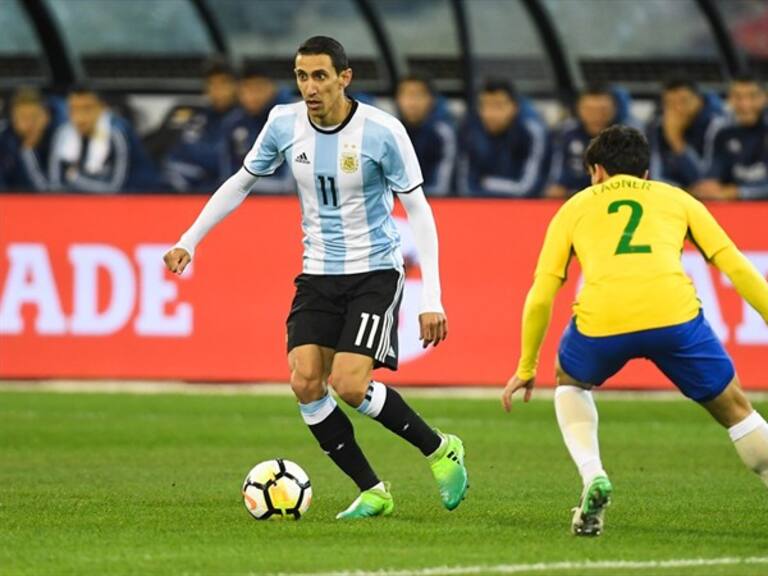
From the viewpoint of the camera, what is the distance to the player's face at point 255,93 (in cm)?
1942

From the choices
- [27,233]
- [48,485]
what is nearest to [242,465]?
[48,485]

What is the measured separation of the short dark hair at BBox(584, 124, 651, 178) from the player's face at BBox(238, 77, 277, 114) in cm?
1074

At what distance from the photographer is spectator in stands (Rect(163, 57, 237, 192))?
64.8 ft

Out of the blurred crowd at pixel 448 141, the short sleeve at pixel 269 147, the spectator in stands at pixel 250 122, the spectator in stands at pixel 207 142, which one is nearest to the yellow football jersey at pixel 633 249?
the short sleeve at pixel 269 147

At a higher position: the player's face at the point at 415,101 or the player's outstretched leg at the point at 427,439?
the player's face at the point at 415,101

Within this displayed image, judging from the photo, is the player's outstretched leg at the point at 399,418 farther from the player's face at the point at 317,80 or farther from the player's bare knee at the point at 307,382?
the player's face at the point at 317,80

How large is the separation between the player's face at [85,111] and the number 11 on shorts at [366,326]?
33.7 ft

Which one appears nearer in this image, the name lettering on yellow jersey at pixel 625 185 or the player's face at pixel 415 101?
the name lettering on yellow jersey at pixel 625 185

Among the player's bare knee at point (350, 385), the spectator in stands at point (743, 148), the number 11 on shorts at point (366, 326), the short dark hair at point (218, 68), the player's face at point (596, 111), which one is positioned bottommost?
the player's bare knee at point (350, 385)

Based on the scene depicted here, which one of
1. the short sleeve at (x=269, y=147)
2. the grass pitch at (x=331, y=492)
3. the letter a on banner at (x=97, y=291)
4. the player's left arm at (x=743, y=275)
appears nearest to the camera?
the grass pitch at (x=331, y=492)

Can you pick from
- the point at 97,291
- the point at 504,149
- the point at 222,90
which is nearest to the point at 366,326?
the point at 97,291

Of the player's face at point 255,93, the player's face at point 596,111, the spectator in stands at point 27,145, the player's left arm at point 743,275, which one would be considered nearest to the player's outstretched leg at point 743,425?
the player's left arm at point 743,275

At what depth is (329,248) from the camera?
984 centimetres

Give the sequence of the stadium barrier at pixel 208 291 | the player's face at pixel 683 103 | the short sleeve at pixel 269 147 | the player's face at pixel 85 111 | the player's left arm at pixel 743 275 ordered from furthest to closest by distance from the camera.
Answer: the player's face at pixel 85 111 → the player's face at pixel 683 103 → the stadium barrier at pixel 208 291 → the short sleeve at pixel 269 147 → the player's left arm at pixel 743 275
